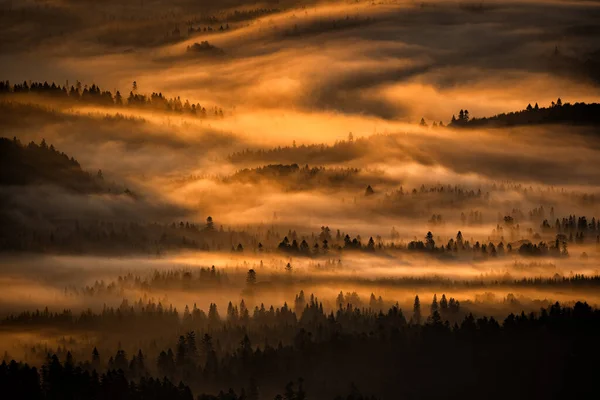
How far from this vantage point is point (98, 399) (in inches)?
7854

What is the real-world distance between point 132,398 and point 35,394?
5.96 meters

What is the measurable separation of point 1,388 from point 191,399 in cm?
1172

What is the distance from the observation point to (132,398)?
19975 cm

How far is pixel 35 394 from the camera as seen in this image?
654 feet

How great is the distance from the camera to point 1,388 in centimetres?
19988

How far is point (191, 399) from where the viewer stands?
200 metres

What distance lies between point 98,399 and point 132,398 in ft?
6.86

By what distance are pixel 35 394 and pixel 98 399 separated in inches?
153

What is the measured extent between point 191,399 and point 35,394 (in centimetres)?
958
